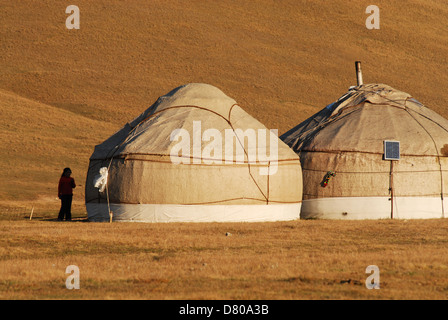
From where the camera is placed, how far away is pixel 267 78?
7050 centimetres

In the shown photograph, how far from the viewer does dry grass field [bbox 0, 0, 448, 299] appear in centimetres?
1021

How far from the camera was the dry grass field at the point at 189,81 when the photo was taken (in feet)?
33.5

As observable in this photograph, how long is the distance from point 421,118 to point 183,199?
703 centimetres

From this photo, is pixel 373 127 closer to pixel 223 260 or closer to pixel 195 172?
pixel 195 172

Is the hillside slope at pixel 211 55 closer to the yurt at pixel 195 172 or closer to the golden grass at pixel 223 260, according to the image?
the yurt at pixel 195 172

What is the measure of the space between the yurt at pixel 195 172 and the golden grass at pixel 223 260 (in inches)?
27.6

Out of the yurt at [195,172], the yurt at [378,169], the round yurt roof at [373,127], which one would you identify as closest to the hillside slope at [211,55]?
the round yurt roof at [373,127]

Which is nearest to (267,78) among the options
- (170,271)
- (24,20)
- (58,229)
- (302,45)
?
(302,45)

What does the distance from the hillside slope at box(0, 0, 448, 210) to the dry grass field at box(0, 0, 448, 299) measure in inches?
8.2

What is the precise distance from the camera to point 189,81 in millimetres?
67500

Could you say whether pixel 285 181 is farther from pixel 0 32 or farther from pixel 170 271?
pixel 0 32

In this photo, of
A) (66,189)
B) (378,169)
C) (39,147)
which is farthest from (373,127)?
(39,147)

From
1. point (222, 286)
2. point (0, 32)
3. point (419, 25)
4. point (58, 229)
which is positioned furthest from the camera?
point (419, 25)

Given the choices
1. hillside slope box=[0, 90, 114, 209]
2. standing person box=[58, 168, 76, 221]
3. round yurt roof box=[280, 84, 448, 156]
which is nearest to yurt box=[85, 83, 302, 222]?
standing person box=[58, 168, 76, 221]
